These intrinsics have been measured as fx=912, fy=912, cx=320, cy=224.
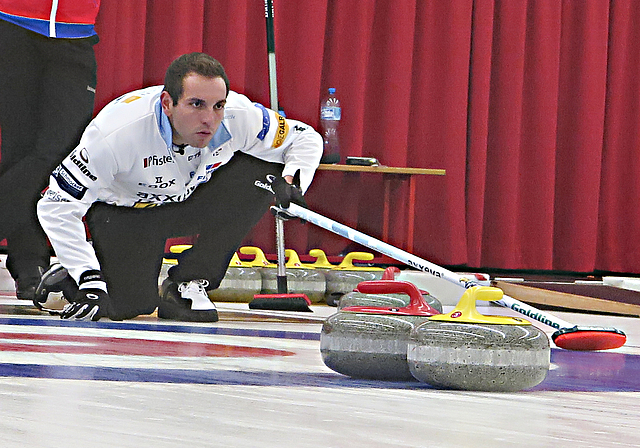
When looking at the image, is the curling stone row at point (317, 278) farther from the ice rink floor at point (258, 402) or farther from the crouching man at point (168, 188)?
the ice rink floor at point (258, 402)

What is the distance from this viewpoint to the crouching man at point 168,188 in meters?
2.23

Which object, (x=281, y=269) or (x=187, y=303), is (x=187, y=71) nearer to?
(x=187, y=303)

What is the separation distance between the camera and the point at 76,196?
226 centimetres

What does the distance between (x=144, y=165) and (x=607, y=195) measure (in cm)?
328

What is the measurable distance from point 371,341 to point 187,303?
131cm

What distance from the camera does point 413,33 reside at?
14.8 feet

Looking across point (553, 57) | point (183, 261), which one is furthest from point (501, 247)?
point (183, 261)

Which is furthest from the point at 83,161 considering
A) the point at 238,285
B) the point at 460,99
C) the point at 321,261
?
the point at 460,99

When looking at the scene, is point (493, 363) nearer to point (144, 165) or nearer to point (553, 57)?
point (144, 165)

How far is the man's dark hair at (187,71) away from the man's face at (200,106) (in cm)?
1

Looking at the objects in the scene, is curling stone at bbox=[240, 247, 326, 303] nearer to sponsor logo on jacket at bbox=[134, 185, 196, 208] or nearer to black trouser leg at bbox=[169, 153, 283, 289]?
black trouser leg at bbox=[169, 153, 283, 289]

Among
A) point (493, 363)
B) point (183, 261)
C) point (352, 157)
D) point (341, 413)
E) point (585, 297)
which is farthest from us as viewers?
point (352, 157)

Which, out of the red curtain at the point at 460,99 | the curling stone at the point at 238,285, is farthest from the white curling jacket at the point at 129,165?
the red curtain at the point at 460,99

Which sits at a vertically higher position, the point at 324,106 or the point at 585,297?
the point at 324,106
